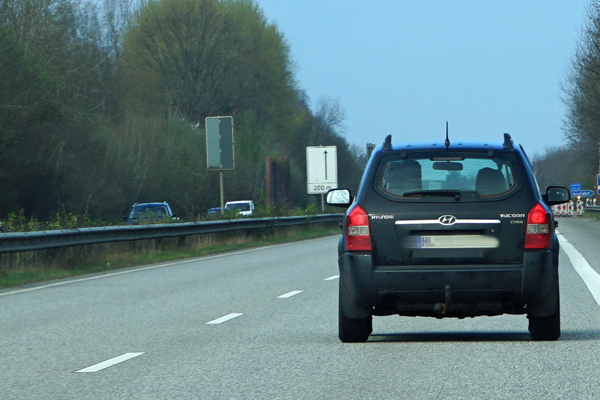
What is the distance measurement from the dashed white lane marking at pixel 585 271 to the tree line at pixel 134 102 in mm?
11539

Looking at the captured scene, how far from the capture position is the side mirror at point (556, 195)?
932 centimetres

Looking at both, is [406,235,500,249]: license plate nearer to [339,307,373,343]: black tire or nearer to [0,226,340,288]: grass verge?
[339,307,373,343]: black tire

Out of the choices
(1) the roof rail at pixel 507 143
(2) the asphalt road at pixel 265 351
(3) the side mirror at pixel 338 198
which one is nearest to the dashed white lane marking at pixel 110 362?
(2) the asphalt road at pixel 265 351

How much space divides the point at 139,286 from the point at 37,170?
820 inches

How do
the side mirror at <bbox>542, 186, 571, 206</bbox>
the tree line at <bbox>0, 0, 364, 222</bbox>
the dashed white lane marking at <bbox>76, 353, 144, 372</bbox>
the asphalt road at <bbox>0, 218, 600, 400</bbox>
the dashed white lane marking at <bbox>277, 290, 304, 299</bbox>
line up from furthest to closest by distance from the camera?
the tree line at <bbox>0, 0, 364, 222</bbox>
the dashed white lane marking at <bbox>277, 290, 304, 299</bbox>
the side mirror at <bbox>542, 186, 571, 206</bbox>
the dashed white lane marking at <bbox>76, 353, 144, 372</bbox>
the asphalt road at <bbox>0, 218, 600, 400</bbox>

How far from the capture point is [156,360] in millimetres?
7977

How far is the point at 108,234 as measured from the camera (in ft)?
70.3

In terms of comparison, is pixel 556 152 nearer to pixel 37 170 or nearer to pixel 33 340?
pixel 37 170

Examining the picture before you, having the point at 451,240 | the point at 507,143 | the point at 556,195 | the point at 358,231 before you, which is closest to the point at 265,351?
the point at 358,231

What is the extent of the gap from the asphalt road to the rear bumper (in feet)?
1.27

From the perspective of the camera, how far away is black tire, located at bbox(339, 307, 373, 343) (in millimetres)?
8586

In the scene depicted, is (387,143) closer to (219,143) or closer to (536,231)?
(536,231)

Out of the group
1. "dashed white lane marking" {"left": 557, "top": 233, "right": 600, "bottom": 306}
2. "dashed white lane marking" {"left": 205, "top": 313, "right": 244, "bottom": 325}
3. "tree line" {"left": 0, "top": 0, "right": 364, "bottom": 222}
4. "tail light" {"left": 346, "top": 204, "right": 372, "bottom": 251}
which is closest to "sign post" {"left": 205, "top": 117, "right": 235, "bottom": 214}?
"tree line" {"left": 0, "top": 0, "right": 364, "bottom": 222}

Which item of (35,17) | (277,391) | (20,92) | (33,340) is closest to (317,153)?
(35,17)
